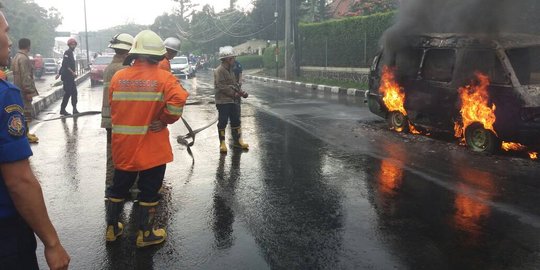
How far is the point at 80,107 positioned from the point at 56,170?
8.42 metres

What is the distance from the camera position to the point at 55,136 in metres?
9.35

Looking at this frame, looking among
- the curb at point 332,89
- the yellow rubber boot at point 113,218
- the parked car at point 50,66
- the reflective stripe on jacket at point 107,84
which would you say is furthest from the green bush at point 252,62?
the yellow rubber boot at point 113,218

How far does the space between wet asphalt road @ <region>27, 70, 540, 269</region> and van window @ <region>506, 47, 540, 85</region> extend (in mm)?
1294

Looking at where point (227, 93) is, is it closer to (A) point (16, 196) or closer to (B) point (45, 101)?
(A) point (16, 196)

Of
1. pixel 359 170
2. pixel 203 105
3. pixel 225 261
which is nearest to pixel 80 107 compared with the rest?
pixel 203 105

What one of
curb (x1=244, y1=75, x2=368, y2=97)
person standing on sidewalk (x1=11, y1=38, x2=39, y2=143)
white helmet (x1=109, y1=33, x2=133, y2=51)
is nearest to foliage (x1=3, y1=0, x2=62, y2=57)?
curb (x1=244, y1=75, x2=368, y2=97)

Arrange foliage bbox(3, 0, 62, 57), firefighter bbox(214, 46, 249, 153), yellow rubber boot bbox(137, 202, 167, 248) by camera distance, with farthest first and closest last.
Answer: foliage bbox(3, 0, 62, 57), firefighter bbox(214, 46, 249, 153), yellow rubber boot bbox(137, 202, 167, 248)

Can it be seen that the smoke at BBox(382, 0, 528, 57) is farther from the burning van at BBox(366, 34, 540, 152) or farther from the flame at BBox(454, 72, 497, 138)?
the flame at BBox(454, 72, 497, 138)

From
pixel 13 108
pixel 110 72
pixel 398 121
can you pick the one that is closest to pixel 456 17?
pixel 398 121

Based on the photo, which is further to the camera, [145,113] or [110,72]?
[110,72]

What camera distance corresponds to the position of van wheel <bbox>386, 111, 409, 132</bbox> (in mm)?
9352

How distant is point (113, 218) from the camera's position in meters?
4.01

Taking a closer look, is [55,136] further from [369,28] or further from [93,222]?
[369,28]

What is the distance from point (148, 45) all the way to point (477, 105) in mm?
5684
